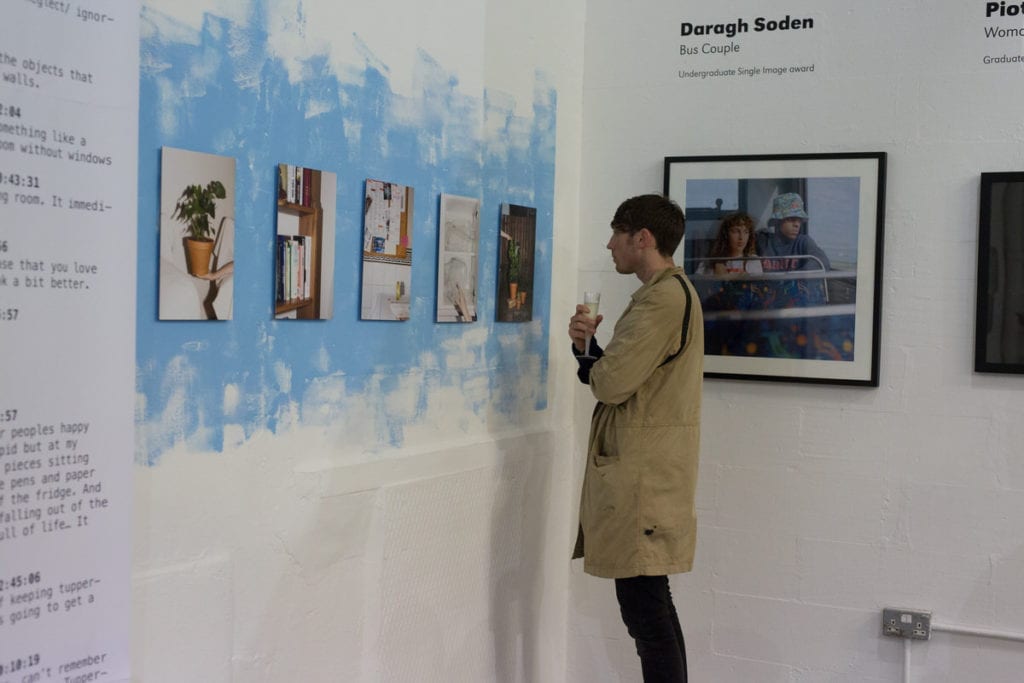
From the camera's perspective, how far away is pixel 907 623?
3.13 metres

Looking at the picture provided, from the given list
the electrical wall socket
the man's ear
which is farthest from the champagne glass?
the electrical wall socket

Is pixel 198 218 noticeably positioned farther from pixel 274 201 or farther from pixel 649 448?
pixel 649 448

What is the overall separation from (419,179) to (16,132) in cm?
124

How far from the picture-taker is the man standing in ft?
8.99

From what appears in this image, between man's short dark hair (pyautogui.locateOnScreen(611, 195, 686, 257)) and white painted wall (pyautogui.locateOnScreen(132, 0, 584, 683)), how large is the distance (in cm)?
52

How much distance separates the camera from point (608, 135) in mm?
3508

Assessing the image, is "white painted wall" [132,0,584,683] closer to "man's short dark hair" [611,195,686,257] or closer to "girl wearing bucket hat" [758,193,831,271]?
"man's short dark hair" [611,195,686,257]

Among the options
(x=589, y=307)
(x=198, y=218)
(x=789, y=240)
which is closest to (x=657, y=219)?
(x=589, y=307)

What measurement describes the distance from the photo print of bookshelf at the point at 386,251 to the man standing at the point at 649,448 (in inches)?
22.9

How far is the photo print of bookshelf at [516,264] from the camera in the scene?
120 inches

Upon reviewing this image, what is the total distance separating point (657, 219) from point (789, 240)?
24.4 inches

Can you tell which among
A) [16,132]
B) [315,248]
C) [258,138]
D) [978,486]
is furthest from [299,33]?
[978,486]

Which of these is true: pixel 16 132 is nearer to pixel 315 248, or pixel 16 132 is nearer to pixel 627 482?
pixel 315 248

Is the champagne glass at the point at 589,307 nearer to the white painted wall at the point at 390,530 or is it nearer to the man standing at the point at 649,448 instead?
the man standing at the point at 649,448
